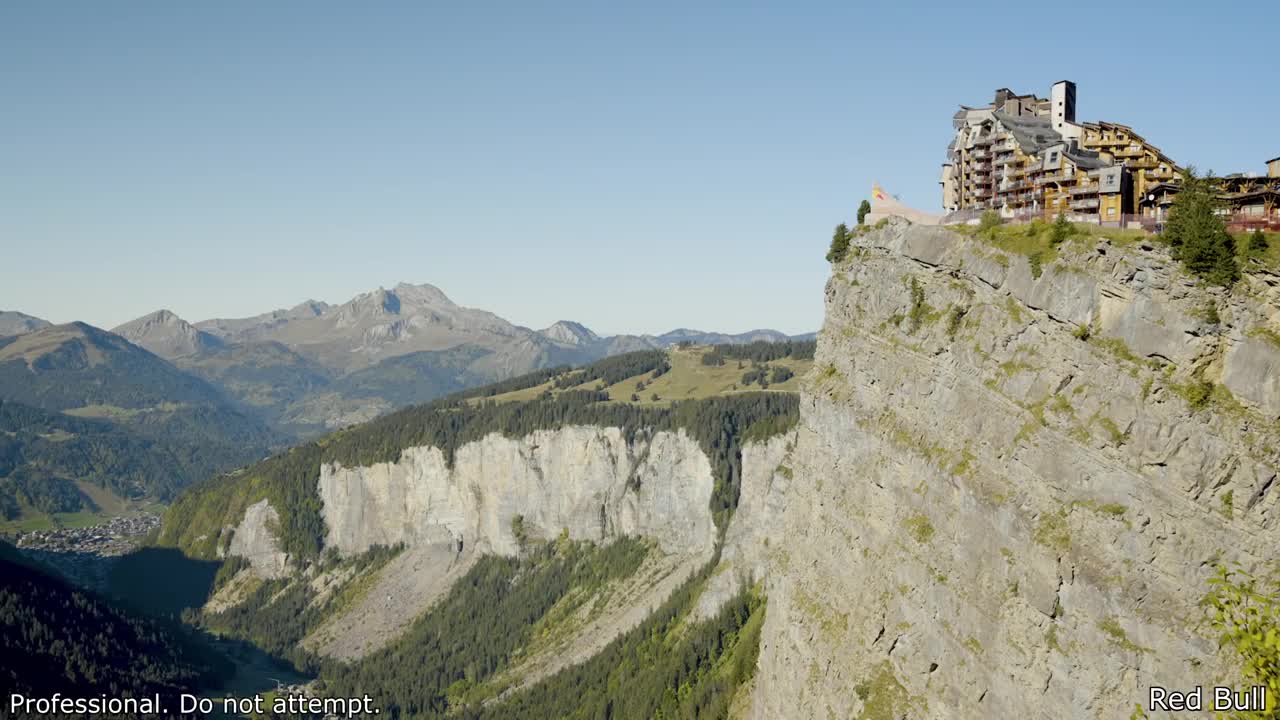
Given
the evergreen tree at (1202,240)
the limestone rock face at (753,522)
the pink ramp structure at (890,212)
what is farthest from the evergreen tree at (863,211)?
the limestone rock face at (753,522)

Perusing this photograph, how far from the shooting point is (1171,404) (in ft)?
155

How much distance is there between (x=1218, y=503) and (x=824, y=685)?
3524cm

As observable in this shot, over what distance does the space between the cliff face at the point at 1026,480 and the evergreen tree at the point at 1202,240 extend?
775 mm

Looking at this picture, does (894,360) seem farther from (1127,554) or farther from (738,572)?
(738,572)

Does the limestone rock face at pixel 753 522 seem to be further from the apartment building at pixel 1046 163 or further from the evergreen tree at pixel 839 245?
the apartment building at pixel 1046 163

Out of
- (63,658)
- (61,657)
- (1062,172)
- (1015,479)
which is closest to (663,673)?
(1015,479)

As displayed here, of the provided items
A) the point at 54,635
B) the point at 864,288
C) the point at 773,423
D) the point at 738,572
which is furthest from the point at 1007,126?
the point at 54,635

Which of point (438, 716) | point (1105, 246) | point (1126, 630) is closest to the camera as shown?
point (1126, 630)

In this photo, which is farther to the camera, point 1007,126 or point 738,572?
point 738,572

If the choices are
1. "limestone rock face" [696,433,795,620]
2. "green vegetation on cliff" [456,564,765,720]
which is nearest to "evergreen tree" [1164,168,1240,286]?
"green vegetation on cliff" [456,564,765,720]

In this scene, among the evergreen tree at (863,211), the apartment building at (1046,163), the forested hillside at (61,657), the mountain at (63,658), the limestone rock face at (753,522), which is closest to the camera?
the apartment building at (1046,163)

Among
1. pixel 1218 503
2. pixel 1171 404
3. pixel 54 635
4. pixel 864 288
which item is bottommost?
pixel 54 635

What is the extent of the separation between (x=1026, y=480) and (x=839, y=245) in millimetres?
33098

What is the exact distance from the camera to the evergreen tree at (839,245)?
8275 centimetres
